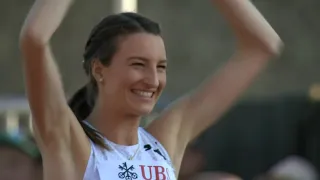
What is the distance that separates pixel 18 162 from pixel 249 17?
1.03m

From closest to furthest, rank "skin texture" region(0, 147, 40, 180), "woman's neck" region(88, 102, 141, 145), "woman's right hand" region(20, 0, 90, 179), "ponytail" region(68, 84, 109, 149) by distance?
"woman's right hand" region(20, 0, 90, 179)
"woman's neck" region(88, 102, 141, 145)
"ponytail" region(68, 84, 109, 149)
"skin texture" region(0, 147, 40, 180)

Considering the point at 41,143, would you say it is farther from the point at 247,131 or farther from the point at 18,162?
the point at 247,131

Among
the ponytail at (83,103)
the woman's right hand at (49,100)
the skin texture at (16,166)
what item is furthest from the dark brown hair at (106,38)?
the skin texture at (16,166)

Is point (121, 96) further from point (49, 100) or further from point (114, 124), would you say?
point (49, 100)

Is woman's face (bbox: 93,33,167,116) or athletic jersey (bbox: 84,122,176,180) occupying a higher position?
woman's face (bbox: 93,33,167,116)

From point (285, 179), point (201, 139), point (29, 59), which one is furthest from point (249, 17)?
point (201, 139)

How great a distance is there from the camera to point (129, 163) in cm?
289

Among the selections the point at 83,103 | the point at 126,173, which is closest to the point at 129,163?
the point at 126,173

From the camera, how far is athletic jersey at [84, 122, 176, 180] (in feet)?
9.30

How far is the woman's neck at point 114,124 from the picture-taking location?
2943 mm

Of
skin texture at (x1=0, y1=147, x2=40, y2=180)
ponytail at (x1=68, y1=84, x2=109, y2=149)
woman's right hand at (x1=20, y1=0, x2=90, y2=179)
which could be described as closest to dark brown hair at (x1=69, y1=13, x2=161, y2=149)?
ponytail at (x1=68, y1=84, x2=109, y2=149)

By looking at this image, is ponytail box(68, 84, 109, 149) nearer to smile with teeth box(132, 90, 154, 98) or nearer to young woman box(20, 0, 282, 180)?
young woman box(20, 0, 282, 180)

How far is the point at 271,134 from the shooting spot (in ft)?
24.7

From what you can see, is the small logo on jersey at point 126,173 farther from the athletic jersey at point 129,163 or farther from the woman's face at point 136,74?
the woman's face at point 136,74
